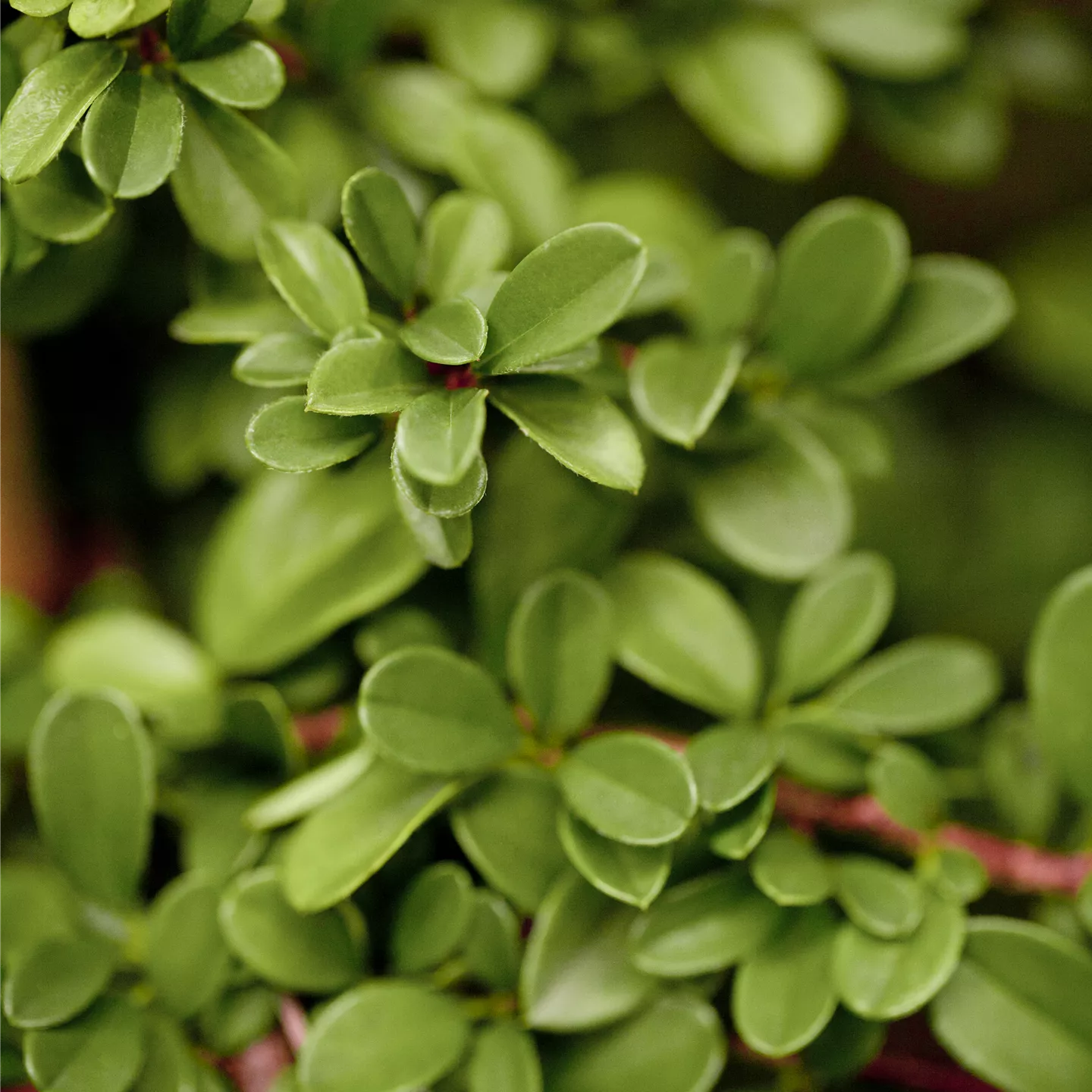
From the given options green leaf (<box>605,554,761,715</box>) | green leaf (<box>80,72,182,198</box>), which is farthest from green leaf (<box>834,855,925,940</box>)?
green leaf (<box>80,72,182,198</box>)

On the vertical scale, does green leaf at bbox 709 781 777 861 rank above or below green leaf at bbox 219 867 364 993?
above

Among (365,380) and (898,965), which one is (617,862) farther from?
(365,380)

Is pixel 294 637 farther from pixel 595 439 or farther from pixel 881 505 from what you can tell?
pixel 881 505

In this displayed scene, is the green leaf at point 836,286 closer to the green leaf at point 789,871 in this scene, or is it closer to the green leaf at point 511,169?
the green leaf at point 511,169

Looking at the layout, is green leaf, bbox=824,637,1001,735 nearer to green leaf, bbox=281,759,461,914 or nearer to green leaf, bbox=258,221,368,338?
green leaf, bbox=281,759,461,914

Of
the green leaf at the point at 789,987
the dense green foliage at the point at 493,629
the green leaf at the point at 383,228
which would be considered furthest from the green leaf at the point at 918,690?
the green leaf at the point at 383,228

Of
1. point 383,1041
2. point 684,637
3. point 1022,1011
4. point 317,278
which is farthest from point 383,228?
point 1022,1011
